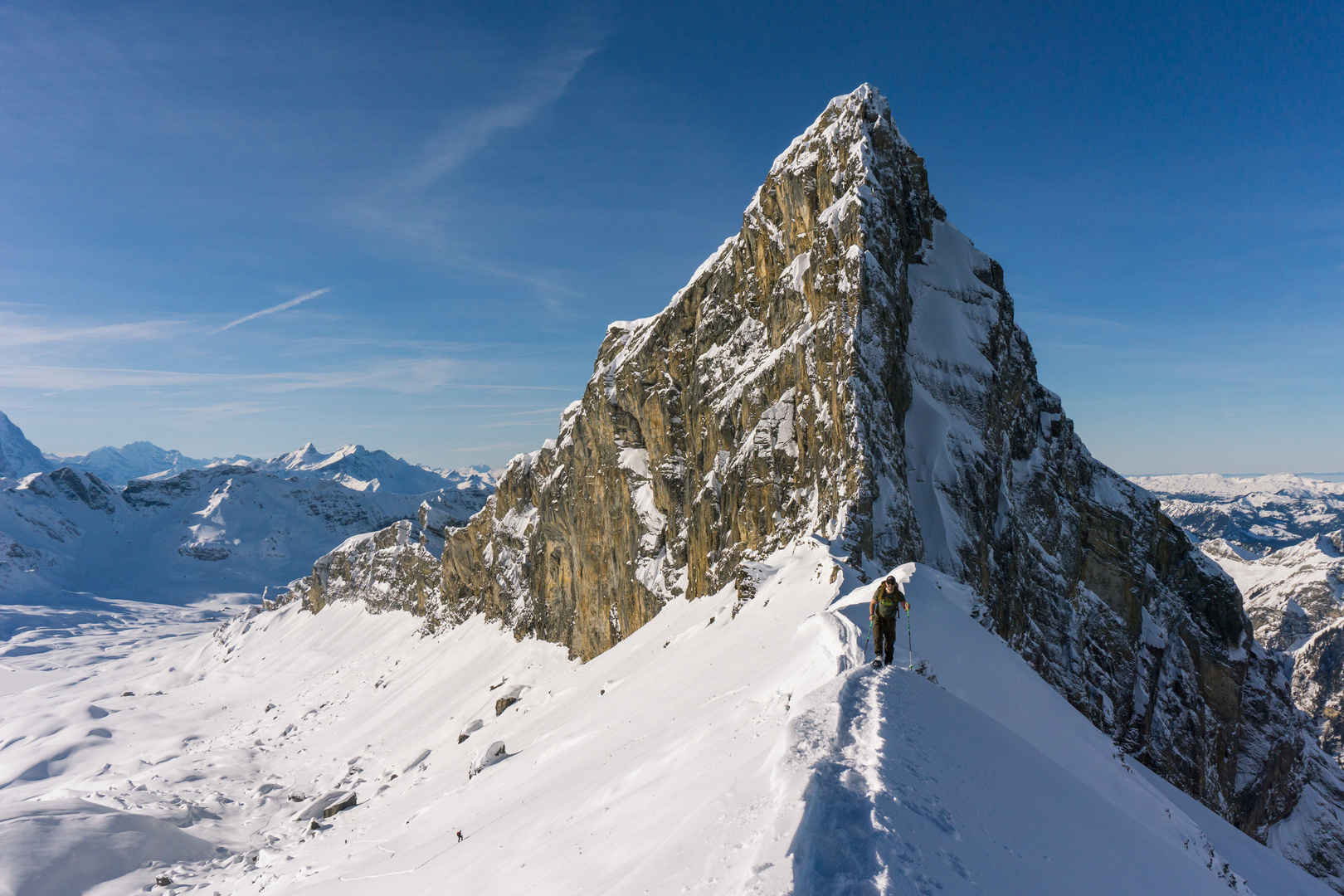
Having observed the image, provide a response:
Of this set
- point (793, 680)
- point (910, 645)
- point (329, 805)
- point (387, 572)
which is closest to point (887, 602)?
point (910, 645)

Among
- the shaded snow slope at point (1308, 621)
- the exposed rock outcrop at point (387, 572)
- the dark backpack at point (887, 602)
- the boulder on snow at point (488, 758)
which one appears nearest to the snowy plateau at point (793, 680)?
the boulder on snow at point (488, 758)

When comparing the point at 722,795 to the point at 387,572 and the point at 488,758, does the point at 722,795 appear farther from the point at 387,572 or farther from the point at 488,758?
the point at 387,572

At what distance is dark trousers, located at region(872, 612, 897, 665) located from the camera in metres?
12.2

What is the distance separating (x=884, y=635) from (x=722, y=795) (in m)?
6.13

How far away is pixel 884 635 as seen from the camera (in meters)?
12.3

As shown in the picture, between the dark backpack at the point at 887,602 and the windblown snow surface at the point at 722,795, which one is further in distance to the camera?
the dark backpack at the point at 887,602

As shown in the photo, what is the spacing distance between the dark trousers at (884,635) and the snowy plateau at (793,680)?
1.06m

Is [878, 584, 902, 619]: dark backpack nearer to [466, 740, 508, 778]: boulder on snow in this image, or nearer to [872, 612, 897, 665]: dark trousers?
[872, 612, 897, 665]: dark trousers

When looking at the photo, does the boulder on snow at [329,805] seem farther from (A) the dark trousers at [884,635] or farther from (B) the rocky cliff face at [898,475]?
(A) the dark trousers at [884,635]

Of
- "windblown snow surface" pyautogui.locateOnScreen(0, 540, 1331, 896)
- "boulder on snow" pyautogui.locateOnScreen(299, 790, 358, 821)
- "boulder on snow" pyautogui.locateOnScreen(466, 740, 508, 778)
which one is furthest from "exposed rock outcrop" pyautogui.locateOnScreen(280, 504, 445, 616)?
"boulder on snow" pyautogui.locateOnScreen(466, 740, 508, 778)

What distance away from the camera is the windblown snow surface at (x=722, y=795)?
620 centimetres

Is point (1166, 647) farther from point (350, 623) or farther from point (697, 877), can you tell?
point (350, 623)

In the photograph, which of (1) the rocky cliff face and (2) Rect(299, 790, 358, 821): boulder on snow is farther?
(2) Rect(299, 790, 358, 821): boulder on snow

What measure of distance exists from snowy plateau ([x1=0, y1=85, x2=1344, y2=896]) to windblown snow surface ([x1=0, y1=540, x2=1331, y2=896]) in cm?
8
